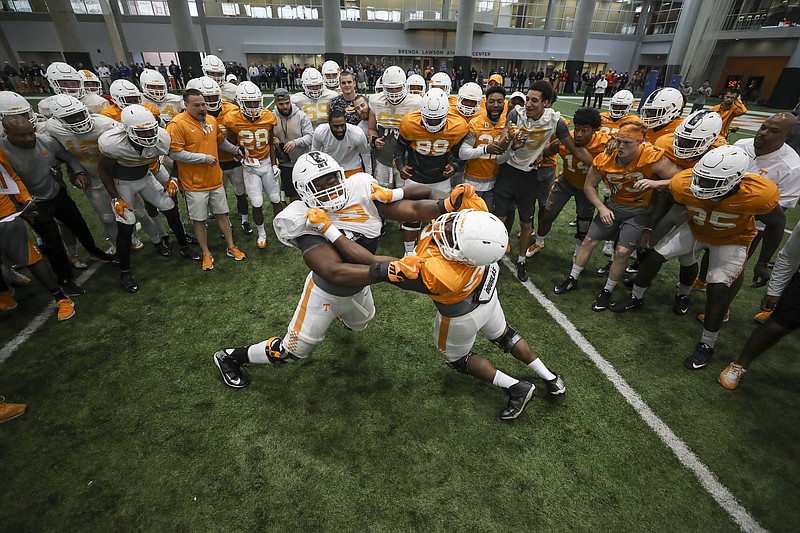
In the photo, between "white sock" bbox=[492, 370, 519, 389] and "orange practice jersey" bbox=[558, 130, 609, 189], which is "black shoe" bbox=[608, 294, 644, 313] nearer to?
"orange practice jersey" bbox=[558, 130, 609, 189]

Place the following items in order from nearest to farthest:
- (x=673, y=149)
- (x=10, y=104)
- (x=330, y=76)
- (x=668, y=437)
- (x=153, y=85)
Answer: (x=668, y=437), (x=673, y=149), (x=10, y=104), (x=153, y=85), (x=330, y=76)

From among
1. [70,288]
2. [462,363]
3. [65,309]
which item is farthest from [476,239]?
[70,288]

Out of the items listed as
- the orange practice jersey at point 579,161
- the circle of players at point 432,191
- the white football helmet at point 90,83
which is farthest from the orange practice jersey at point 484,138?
the white football helmet at point 90,83

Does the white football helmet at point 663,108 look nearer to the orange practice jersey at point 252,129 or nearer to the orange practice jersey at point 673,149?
the orange practice jersey at point 673,149

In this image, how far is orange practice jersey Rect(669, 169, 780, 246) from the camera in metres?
3.61

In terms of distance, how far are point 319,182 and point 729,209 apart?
3782 mm

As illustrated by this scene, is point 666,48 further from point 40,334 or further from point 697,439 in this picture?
point 40,334

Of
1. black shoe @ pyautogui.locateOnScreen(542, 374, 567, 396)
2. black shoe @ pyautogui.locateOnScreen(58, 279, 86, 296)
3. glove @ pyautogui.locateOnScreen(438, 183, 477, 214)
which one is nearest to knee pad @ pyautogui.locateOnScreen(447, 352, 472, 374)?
black shoe @ pyautogui.locateOnScreen(542, 374, 567, 396)

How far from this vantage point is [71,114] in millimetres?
4902

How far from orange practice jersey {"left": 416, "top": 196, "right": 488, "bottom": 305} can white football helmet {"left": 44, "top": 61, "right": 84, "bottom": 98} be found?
Result: 731 centimetres

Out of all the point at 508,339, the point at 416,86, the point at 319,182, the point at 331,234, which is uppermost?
the point at 416,86

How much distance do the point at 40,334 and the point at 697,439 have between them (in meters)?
6.83

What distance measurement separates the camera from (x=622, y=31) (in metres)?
39.3

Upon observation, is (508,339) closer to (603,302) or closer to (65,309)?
(603,302)
